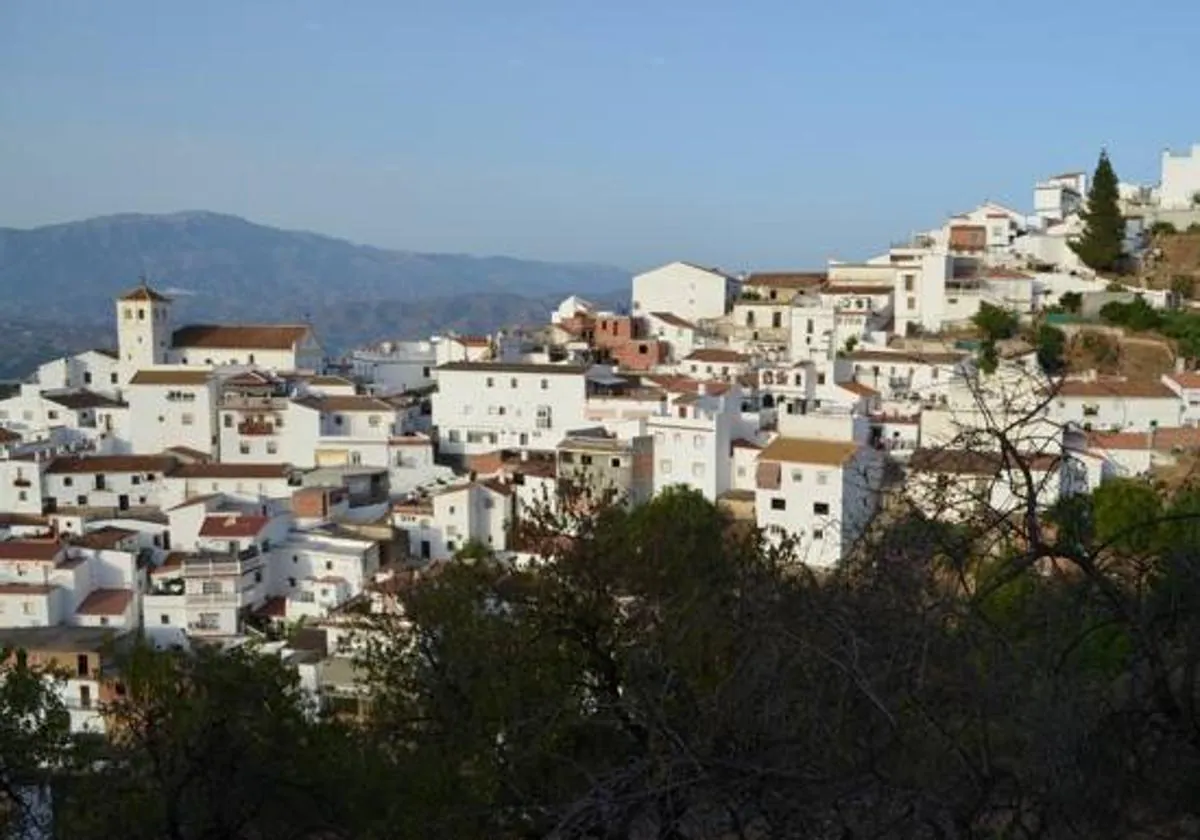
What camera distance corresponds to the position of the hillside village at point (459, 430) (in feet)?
78.2

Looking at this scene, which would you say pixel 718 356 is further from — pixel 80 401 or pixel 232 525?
pixel 80 401

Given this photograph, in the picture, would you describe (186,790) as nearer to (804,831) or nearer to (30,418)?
(804,831)

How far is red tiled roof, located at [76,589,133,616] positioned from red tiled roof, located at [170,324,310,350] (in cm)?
1514

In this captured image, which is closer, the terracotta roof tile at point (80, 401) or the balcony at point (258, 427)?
the balcony at point (258, 427)

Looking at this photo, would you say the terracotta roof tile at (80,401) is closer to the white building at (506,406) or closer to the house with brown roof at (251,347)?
the house with brown roof at (251,347)

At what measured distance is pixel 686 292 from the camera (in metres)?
44.7

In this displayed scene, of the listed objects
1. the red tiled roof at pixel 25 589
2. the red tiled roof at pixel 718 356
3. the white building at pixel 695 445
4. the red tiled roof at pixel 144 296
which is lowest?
the red tiled roof at pixel 25 589

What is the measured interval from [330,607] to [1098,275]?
29.0 meters

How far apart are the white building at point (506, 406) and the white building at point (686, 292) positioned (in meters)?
12.0

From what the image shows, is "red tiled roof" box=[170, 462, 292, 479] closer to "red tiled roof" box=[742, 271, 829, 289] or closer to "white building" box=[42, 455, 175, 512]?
"white building" box=[42, 455, 175, 512]

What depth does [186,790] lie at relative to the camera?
8.47 m

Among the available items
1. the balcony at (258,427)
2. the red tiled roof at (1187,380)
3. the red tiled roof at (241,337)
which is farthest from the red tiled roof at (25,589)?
the red tiled roof at (1187,380)

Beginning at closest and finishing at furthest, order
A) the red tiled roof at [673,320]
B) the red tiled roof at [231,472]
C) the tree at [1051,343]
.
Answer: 1. the red tiled roof at [231,472]
2. the tree at [1051,343]
3. the red tiled roof at [673,320]

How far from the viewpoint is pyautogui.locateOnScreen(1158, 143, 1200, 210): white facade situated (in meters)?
47.1
